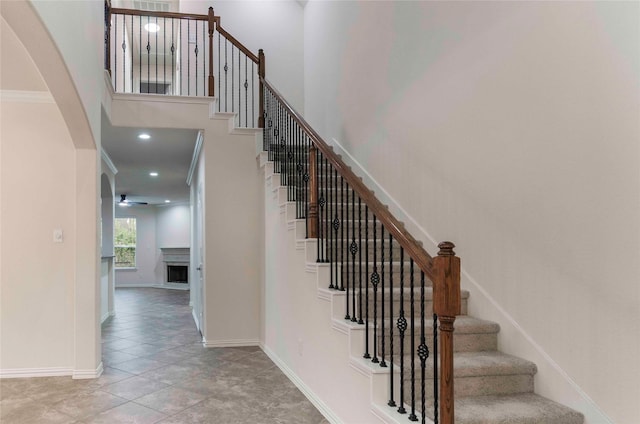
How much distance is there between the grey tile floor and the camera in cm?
334

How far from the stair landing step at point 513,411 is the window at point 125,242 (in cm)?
1420

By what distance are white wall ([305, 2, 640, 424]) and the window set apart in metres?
12.8

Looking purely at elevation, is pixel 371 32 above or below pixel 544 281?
above

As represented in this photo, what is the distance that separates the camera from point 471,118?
3.22 m

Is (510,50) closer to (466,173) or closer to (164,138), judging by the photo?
(466,173)

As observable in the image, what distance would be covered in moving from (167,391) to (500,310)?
2.81 metres

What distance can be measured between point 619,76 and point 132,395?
4.06 m

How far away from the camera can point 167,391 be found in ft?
12.8

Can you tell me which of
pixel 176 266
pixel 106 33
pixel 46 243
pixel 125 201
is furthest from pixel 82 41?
pixel 176 266

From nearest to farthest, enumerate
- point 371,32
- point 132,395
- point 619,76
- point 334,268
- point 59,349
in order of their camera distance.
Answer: point 619,76
point 334,268
point 132,395
point 59,349
point 371,32

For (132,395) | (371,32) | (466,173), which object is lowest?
(132,395)

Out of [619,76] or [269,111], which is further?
[269,111]

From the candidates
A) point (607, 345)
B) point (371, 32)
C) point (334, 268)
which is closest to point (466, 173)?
point (334, 268)

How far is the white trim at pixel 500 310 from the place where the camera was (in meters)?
2.27
